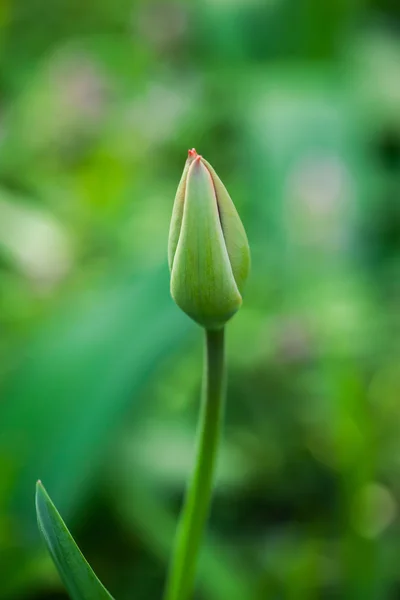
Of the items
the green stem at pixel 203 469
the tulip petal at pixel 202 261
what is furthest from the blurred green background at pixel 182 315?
the tulip petal at pixel 202 261

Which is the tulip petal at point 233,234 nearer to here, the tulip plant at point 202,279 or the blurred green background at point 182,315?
the tulip plant at point 202,279

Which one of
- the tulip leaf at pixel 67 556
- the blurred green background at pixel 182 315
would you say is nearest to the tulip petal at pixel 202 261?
the tulip leaf at pixel 67 556

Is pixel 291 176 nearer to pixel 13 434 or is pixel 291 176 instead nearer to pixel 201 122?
pixel 201 122

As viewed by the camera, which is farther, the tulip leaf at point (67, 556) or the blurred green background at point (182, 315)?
the blurred green background at point (182, 315)

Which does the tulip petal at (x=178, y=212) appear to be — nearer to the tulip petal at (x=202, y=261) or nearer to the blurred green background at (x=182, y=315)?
the tulip petal at (x=202, y=261)

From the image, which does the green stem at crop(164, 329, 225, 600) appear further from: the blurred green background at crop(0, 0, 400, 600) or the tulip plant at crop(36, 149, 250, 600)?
the blurred green background at crop(0, 0, 400, 600)

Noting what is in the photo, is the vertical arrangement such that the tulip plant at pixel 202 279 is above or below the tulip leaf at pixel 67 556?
above

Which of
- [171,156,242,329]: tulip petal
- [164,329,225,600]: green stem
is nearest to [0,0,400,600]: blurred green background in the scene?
[164,329,225,600]: green stem
